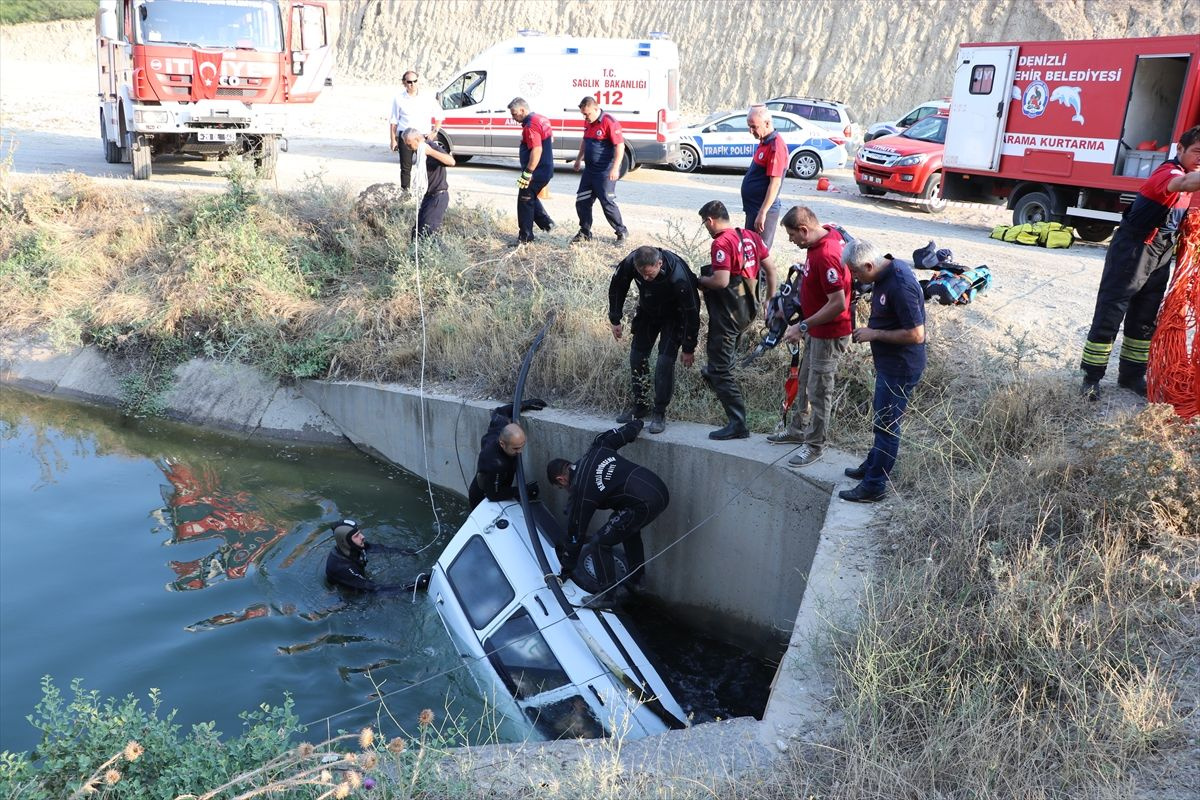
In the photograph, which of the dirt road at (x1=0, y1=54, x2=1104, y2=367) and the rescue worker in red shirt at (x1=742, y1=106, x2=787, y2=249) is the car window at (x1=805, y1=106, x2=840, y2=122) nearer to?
the dirt road at (x1=0, y1=54, x2=1104, y2=367)

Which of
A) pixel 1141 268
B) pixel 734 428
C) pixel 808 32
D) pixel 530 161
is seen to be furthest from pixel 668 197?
pixel 808 32

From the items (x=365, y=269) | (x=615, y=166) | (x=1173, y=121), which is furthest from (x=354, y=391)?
(x=1173, y=121)

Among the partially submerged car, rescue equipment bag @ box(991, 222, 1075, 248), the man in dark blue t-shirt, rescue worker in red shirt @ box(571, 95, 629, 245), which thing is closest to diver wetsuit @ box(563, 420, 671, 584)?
the partially submerged car

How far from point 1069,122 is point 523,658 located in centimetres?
1227

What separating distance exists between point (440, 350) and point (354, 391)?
3.84 ft

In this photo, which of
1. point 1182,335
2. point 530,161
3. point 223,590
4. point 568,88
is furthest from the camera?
point 568,88

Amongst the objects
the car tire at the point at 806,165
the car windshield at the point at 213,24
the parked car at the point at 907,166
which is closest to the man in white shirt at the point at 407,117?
the car windshield at the point at 213,24

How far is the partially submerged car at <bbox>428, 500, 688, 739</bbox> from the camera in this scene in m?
6.47

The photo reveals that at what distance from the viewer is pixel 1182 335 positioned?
6359 mm

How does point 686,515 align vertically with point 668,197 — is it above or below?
below

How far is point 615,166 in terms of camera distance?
35.8 feet

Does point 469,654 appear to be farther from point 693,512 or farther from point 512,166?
point 512,166

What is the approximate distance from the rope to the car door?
47.7 ft

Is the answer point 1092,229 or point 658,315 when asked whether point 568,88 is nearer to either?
point 1092,229
